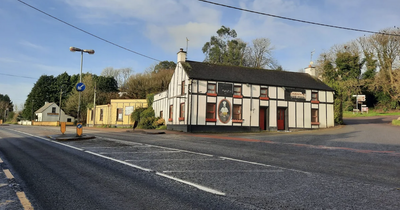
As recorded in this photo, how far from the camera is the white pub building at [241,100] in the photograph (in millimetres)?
22500

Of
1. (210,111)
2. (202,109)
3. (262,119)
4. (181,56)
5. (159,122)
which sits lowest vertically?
(159,122)

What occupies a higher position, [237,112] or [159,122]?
[237,112]

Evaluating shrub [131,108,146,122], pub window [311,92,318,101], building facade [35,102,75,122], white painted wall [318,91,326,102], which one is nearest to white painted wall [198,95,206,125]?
pub window [311,92,318,101]

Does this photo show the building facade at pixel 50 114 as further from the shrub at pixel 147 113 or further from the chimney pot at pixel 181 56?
the chimney pot at pixel 181 56

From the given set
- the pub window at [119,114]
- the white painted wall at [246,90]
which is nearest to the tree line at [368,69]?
the white painted wall at [246,90]

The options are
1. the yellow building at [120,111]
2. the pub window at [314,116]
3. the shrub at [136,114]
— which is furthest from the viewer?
the yellow building at [120,111]

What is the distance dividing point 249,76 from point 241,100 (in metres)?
3.18

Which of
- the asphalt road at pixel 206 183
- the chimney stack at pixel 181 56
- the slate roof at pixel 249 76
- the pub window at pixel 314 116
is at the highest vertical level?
the chimney stack at pixel 181 56

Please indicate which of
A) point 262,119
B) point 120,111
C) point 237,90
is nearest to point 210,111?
point 237,90

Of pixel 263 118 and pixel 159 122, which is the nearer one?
pixel 263 118

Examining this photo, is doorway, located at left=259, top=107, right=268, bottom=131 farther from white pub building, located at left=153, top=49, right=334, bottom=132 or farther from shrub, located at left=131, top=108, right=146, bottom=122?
shrub, located at left=131, top=108, right=146, bottom=122

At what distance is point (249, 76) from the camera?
25375mm

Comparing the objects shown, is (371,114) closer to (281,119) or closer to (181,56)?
(281,119)

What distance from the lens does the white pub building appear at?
2250 cm
